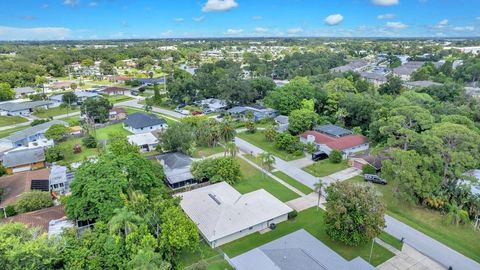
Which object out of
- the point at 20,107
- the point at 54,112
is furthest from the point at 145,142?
the point at 20,107

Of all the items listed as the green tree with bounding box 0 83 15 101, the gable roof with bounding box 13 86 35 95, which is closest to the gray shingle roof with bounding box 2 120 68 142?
the green tree with bounding box 0 83 15 101

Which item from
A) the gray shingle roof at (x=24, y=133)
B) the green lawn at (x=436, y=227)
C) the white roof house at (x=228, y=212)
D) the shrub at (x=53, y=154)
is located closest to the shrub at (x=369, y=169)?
the green lawn at (x=436, y=227)

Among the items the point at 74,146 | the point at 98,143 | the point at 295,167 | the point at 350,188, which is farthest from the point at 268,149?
the point at 74,146

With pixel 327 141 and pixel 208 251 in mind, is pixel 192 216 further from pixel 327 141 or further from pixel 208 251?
pixel 327 141

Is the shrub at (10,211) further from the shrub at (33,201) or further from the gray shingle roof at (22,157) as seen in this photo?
the gray shingle roof at (22,157)

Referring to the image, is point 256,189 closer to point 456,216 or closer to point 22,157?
point 456,216

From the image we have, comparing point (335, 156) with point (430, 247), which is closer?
point (430, 247)
